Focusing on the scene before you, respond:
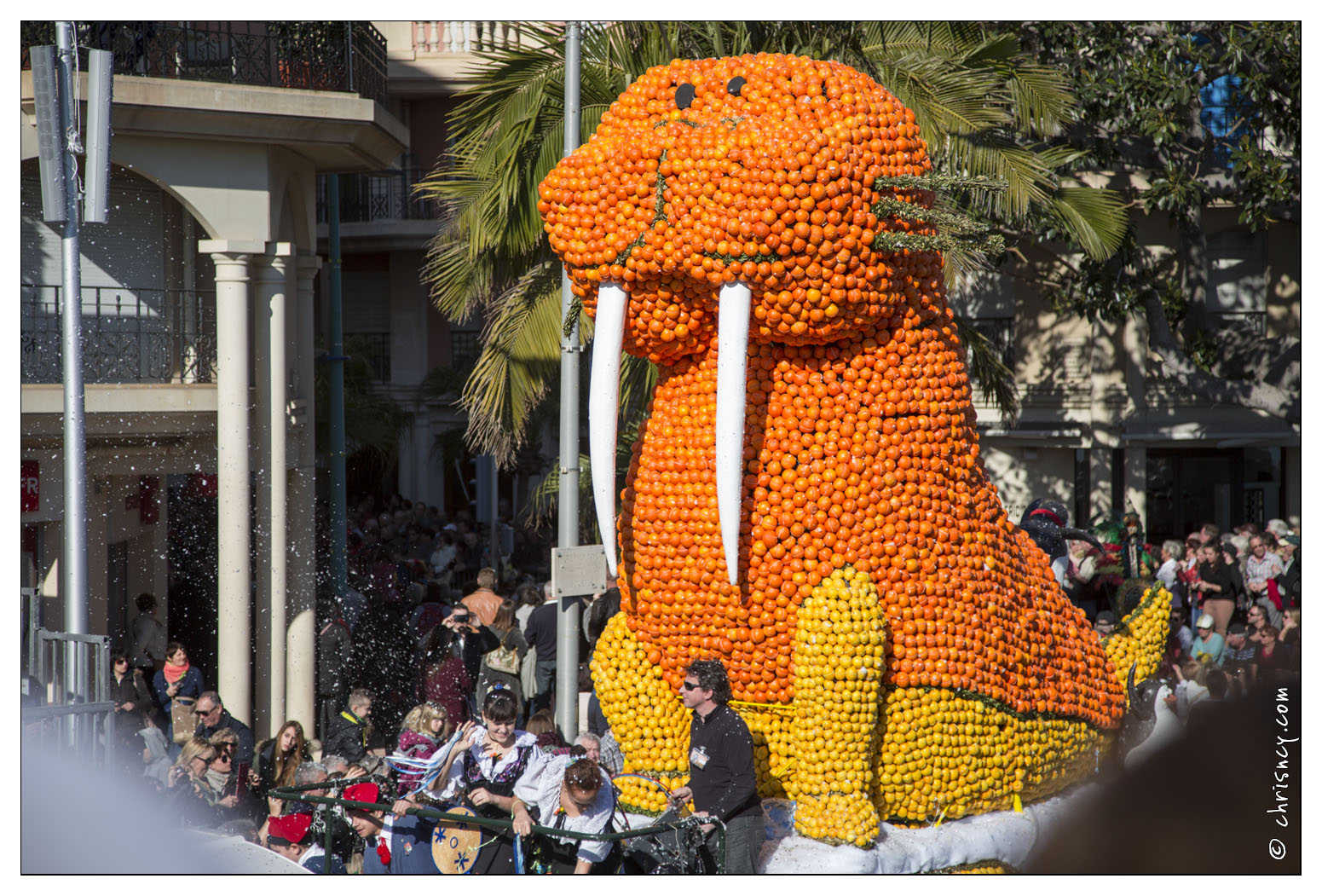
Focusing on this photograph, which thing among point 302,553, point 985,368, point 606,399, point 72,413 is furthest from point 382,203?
point 606,399

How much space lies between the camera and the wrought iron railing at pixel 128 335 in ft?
25.6

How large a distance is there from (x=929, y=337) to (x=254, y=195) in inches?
184

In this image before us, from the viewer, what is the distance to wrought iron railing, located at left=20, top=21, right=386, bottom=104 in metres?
7.54

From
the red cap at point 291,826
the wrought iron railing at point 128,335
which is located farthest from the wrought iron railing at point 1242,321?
the red cap at point 291,826

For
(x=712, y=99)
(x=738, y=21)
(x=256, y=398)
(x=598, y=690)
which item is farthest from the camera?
(x=256, y=398)

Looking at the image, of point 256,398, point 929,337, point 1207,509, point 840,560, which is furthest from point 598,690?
point 1207,509

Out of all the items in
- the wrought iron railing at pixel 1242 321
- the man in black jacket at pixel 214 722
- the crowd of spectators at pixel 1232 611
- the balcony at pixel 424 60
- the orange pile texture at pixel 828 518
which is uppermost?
the balcony at pixel 424 60

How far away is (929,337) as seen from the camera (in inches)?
188

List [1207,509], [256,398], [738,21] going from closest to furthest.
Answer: [738,21], [256,398], [1207,509]

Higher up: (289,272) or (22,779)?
(289,272)

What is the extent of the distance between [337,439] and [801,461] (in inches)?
298

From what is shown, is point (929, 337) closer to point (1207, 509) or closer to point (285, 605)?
point (285, 605)

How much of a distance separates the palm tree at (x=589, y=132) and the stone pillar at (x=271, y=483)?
1152 millimetres

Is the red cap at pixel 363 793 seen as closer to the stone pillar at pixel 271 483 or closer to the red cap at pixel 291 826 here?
the red cap at pixel 291 826
